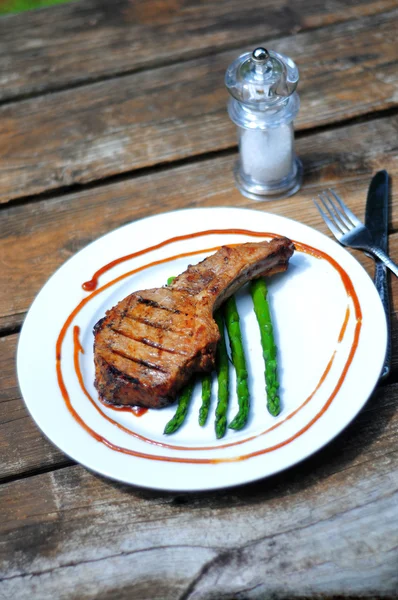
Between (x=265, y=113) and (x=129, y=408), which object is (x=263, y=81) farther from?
(x=129, y=408)

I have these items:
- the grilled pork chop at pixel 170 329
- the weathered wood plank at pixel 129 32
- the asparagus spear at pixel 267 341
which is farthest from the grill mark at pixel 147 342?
the weathered wood plank at pixel 129 32

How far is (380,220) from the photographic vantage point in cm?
305

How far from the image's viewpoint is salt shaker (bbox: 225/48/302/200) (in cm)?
296

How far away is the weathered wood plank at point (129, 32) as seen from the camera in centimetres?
411

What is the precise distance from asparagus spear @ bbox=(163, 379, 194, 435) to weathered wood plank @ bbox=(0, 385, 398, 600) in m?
0.22

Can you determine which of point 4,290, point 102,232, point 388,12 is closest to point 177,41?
point 388,12

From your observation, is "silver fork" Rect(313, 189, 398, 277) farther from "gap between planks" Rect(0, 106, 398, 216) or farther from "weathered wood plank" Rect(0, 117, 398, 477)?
"gap between planks" Rect(0, 106, 398, 216)

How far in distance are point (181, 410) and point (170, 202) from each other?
4.28ft

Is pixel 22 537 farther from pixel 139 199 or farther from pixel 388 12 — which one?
pixel 388 12

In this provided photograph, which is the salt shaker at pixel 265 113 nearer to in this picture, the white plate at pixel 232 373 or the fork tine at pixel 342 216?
the fork tine at pixel 342 216

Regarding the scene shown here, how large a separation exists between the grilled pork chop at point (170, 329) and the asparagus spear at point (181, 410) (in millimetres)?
33

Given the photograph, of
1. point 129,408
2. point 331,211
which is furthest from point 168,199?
point 129,408

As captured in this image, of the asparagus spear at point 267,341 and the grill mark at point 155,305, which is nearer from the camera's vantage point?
the asparagus spear at point 267,341

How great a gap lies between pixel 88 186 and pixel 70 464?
62.6 inches
